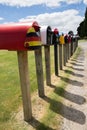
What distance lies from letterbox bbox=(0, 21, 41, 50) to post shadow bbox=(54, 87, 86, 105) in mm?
2113

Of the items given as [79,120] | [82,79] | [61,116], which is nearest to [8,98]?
[61,116]

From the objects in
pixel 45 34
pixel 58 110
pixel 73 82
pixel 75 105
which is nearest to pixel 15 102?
pixel 58 110

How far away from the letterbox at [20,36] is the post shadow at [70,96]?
2.11 m

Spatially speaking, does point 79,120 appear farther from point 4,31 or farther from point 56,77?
point 56,77

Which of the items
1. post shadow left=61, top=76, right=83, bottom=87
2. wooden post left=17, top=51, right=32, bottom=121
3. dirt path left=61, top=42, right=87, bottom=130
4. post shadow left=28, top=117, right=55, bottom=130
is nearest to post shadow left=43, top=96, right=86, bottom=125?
dirt path left=61, top=42, right=87, bottom=130

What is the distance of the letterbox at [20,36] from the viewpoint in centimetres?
331

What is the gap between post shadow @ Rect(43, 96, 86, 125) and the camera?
400cm

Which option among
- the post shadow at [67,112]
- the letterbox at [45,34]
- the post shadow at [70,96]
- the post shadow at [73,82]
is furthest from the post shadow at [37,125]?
the post shadow at [73,82]

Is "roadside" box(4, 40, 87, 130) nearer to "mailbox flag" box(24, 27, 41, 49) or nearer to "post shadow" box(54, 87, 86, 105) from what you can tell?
"post shadow" box(54, 87, 86, 105)

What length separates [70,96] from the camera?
5.29 meters

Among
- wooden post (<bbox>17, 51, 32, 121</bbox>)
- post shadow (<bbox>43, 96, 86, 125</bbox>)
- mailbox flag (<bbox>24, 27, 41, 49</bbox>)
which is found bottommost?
post shadow (<bbox>43, 96, 86, 125</bbox>)

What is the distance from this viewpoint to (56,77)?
7125 mm

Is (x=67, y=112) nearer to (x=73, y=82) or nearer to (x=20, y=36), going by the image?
(x=20, y=36)

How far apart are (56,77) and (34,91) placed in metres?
1.71
